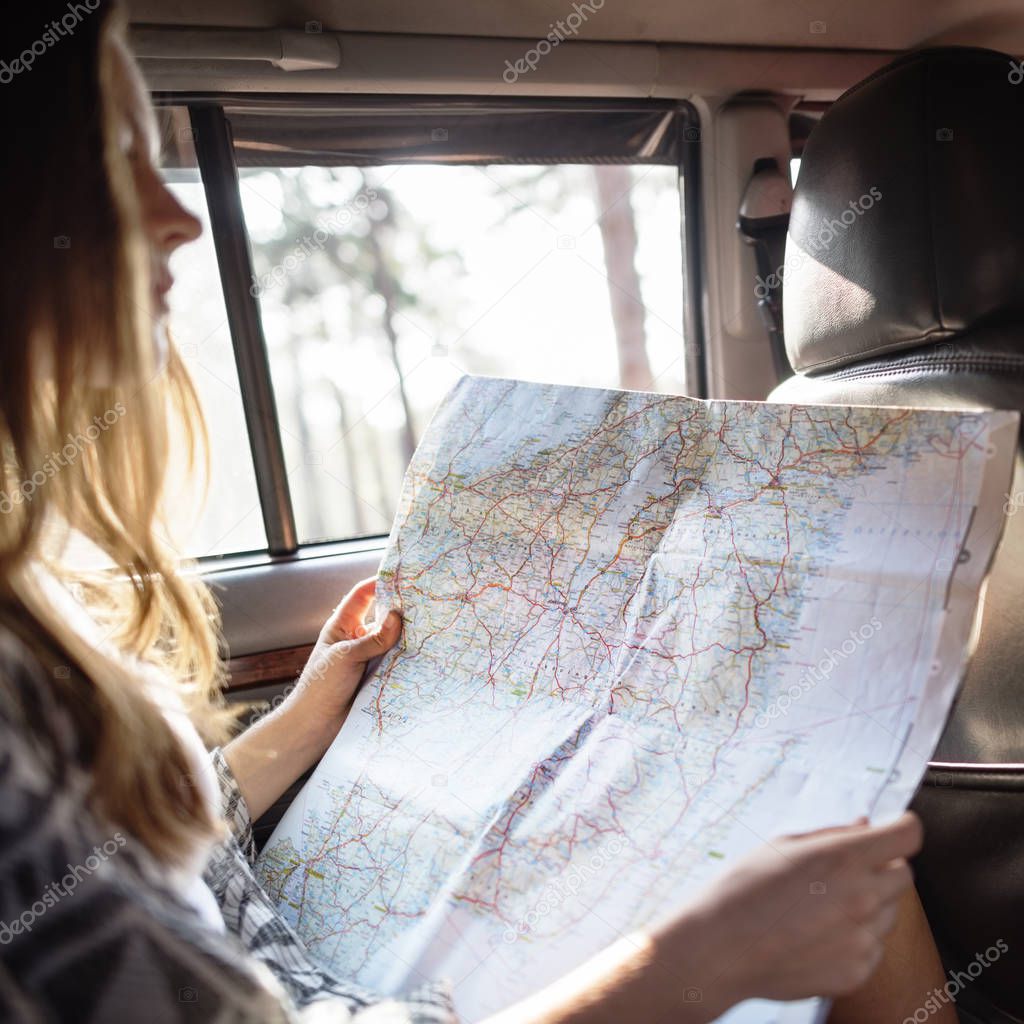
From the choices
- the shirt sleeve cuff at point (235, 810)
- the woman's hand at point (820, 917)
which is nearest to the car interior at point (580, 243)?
the shirt sleeve cuff at point (235, 810)

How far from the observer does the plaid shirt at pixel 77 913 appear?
20.8 inches

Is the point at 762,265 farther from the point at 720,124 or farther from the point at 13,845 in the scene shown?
the point at 13,845

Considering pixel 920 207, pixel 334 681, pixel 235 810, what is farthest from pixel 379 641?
pixel 920 207

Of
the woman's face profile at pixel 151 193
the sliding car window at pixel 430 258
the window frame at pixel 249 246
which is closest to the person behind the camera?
the woman's face profile at pixel 151 193

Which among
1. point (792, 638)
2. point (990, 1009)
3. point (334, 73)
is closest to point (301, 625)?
point (334, 73)

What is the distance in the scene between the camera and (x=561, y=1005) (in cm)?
70

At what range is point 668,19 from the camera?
1701 mm

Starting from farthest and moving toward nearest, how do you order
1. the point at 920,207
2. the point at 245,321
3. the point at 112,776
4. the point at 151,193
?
the point at 245,321 → the point at 920,207 → the point at 151,193 → the point at 112,776

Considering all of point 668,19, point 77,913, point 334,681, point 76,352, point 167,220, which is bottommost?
point 334,681

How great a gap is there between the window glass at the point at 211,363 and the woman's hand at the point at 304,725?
564 millimetres

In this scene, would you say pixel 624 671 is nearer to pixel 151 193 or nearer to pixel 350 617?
pixel 350 617

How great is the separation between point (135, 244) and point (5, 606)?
33 cm

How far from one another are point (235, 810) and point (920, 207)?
46.0 inches

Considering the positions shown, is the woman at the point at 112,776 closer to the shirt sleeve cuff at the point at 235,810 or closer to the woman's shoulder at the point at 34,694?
the woman's shoulder at the point at 34,694
